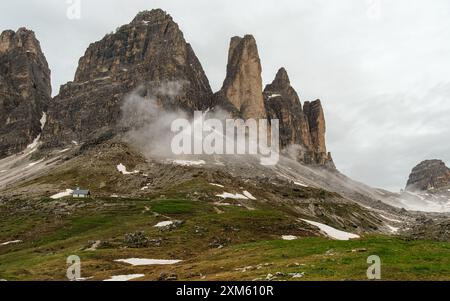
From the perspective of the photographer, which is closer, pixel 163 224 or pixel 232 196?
pixel 163 224

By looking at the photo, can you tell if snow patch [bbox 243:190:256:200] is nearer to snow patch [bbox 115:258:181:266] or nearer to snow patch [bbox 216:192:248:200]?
snow patch [bbox 216:192:248:200]

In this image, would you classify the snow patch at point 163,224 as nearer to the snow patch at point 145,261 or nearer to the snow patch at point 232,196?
the snow patch at point 145,261

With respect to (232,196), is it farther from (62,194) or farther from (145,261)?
(145,261)

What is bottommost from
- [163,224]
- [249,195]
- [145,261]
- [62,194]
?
[145,261]

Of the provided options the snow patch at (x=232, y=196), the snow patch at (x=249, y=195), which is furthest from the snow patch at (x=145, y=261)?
the snow patch at (x=249, y=195)

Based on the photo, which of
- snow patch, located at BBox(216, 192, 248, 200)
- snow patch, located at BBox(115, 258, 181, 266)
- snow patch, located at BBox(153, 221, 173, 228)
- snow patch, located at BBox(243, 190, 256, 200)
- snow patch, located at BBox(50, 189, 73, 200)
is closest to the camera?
snow patch, located at BBox(115, 258, 181, 266)

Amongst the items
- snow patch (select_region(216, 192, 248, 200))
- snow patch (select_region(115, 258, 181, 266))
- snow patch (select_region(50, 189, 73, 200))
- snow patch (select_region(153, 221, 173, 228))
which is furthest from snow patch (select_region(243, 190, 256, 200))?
snow patch (select_region(115, 258, 181, 266))

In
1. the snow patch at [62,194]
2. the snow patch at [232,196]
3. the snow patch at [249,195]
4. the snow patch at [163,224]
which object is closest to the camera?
the snow patch at [163,224]

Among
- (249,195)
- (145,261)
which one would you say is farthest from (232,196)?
(145,261)

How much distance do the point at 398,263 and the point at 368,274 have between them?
4.62 m

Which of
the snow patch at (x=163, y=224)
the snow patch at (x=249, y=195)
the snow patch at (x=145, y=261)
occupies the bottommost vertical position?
the snow patch at (x=145, y=261)

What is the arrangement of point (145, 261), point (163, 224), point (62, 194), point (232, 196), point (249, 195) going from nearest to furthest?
point (145, 261)
point (163, 224)
point (232, 196)
point (62, 194)
point (249, 195)

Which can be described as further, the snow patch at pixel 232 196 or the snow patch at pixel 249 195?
the snow patch at pixel 249 195
